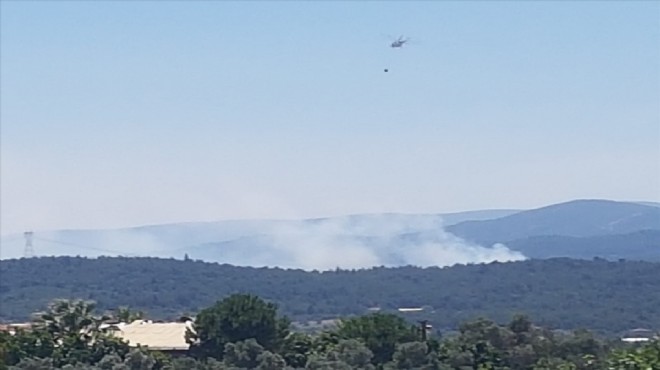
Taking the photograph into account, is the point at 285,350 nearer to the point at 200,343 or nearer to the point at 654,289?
the point at 200,343

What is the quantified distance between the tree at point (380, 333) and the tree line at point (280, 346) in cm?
3

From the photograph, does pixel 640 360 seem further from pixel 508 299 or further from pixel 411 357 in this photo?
pixel 508 299

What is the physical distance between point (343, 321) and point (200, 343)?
16.2 ft

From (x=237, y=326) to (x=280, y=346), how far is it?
179 centimetres

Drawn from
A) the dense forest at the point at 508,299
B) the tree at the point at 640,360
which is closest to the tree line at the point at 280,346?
the tree at the point at 640,360

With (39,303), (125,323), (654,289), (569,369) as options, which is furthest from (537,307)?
(569,369)

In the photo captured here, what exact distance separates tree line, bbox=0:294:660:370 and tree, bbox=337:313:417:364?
3cm

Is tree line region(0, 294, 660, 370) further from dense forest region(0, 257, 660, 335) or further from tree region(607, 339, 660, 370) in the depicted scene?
dense forest region(0, 257, 660, 335)

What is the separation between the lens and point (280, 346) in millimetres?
56688

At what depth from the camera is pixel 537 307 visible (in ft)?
535

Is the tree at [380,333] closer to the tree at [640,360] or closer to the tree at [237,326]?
the tree at [237,326]

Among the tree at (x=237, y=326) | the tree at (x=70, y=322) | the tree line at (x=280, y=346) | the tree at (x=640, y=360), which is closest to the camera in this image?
the tree at (x=640, y=360)

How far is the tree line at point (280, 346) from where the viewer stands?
5197cm

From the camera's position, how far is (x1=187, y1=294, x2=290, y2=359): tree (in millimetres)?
57519
